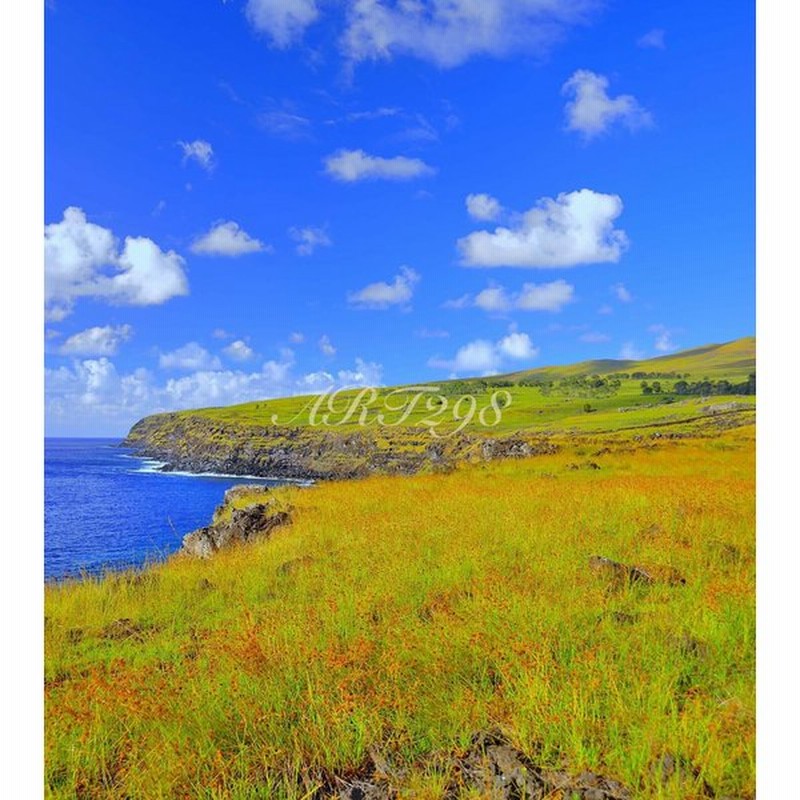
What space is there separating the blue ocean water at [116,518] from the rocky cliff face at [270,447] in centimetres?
754

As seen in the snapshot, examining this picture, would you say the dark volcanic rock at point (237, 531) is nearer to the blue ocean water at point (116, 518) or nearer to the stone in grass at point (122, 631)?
the blue ocean water at point (116, 518)

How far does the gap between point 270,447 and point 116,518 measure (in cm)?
3596

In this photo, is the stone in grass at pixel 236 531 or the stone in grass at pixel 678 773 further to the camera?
the stone in grass at pixel 236 531

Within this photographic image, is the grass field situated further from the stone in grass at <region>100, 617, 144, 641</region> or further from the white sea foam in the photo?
the white sea foam

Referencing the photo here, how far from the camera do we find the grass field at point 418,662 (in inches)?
107

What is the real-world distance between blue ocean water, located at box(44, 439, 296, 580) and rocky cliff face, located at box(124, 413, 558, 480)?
7541mm

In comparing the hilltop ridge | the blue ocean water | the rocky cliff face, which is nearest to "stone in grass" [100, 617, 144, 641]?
the blue ocean water

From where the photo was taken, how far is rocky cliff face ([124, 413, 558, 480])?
38.4 m

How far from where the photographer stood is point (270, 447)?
54.5 m

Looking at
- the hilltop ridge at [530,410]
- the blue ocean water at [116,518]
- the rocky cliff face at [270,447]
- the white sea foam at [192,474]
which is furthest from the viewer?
the white sea foam at [192,474]
